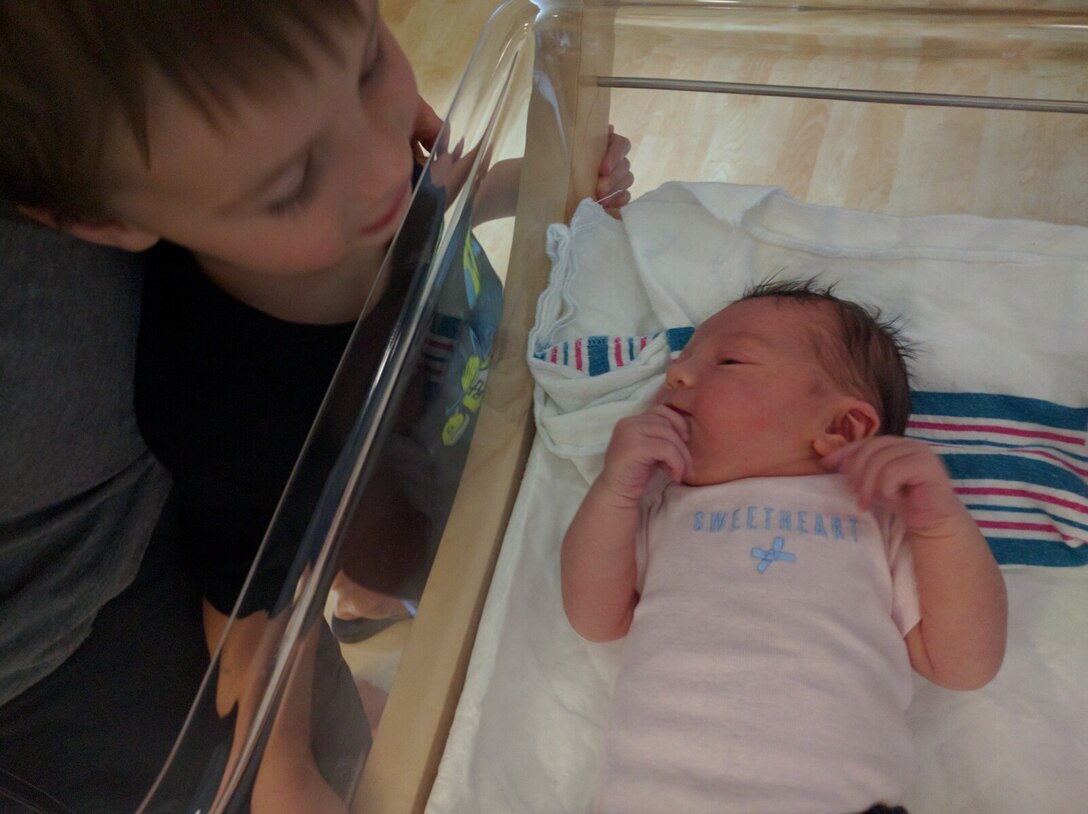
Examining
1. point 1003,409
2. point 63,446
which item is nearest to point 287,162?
point 63,446

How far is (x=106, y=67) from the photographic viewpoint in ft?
1.37

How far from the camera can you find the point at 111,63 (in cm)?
42

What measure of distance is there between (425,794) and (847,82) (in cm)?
124

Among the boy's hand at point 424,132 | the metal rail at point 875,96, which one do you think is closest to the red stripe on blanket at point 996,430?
the metal rail at point 875,96

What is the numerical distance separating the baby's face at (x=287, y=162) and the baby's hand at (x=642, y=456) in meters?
0.30

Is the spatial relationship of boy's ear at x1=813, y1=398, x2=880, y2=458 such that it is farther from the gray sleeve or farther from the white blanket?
the gray sleeve

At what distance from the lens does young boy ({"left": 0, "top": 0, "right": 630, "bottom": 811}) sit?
43 cm

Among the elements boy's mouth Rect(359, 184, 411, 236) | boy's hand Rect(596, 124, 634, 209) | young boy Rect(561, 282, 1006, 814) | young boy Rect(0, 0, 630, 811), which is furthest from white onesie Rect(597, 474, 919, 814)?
boy's hand Rect(596, 124, 634, 209)

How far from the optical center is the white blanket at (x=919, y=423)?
753 millimetres

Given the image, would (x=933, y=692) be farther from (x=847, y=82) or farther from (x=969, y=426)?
(x=847, y=82)

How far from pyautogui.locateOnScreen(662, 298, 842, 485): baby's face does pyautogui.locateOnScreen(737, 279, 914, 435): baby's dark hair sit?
2 cm

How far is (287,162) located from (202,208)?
0.06m

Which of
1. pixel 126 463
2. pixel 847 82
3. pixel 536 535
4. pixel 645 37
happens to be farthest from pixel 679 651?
pixel 847 82

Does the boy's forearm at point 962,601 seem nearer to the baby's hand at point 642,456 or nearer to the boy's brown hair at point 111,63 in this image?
the baby's hand at point 642,456
